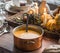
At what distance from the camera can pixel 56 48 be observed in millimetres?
781

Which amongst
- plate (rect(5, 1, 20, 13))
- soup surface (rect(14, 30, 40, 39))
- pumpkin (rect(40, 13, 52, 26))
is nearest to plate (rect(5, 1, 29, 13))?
plate (rect(5, 1, 20, 13))

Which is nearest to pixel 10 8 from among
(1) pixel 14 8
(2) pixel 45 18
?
(1) pixel 14 8

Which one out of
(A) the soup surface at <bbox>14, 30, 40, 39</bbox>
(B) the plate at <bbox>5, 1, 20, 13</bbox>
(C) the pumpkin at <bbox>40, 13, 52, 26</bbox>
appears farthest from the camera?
(B) the plate at <bbox>5, 1, 20, 13</bbox>

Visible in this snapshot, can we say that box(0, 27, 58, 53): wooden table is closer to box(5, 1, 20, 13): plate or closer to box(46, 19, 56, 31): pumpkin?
box(46, 19, 56, 31): pumpkin

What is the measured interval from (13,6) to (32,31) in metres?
0.44

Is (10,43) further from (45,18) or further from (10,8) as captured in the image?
(10,8)

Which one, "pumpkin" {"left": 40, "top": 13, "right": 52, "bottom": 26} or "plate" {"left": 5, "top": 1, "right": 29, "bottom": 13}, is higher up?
"pumpkin" {"left": 40, "top": 13, "right": 52, "bottom": 26}

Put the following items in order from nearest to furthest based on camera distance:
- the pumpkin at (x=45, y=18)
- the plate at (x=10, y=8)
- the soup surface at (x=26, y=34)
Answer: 1. the soup surface at (x=26, y=34)
2. the pumpkin at (x=45, y=18)
3. the plate at (x=10, y=8)

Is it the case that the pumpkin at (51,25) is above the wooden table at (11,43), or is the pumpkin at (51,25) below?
above

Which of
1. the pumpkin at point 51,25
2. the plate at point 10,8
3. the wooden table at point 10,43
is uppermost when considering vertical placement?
the pumpkin at point 51,25

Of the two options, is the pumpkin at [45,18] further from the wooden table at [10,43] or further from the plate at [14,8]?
the plate at [14,8]

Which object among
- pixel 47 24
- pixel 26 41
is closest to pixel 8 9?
pixel 47 24

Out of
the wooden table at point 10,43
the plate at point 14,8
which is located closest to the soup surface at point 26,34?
the wooden table at point 10,43

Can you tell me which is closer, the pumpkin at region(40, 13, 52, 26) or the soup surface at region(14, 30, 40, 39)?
the soup surface at region(14, 30, 40, 39)
